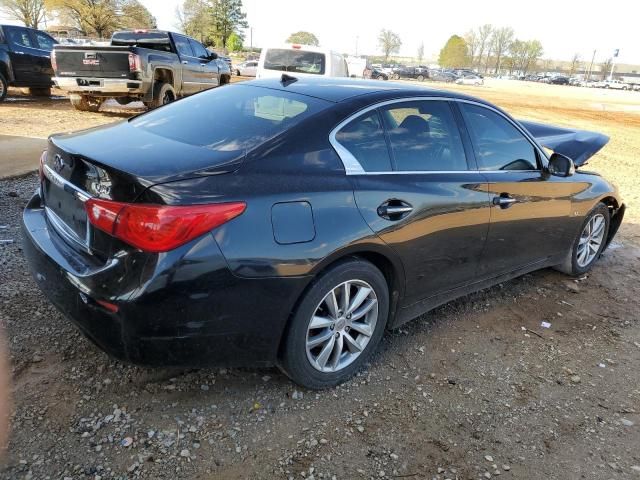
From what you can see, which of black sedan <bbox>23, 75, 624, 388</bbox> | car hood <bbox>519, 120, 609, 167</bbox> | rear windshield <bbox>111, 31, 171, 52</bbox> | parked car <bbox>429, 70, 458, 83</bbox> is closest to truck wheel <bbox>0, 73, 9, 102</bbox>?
rear windshield <bbox>111, 31, 171, 52</bbox>

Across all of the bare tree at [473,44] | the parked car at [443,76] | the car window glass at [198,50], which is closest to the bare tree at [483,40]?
the bare tree at [473,44]

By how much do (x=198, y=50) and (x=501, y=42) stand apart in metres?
117

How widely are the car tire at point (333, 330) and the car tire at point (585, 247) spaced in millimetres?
2438

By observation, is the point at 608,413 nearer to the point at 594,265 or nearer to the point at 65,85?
the point at 594,265

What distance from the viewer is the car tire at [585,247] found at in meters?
4.66

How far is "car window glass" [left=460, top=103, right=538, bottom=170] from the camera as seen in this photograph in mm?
3627

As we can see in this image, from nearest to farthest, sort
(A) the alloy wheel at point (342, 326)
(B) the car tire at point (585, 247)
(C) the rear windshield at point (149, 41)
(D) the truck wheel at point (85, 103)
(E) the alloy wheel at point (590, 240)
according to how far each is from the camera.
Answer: (A) the alloy wheel at point (342, 326), (B) the car tire at point (585, 247), (E) the alloy wheel at point (590, 240), (D) the truck wheel at point (85, 103), (C) the rear windshield at point (149, 41)

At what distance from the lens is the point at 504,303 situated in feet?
14.0

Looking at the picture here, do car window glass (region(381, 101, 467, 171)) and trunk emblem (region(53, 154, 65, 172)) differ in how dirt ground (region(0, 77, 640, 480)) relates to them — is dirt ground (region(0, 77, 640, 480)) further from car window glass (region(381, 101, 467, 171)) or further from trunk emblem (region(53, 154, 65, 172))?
car window glass (region(381, 101, 467, 171))

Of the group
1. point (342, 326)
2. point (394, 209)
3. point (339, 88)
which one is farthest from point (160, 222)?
point (339, 88)

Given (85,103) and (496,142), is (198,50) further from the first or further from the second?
(496,142)

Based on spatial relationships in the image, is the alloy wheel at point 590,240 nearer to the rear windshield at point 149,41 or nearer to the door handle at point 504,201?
the door handle at point 504,201

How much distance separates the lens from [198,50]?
14.0 m

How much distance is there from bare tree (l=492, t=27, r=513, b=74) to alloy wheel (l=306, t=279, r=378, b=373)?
124 m
